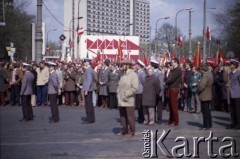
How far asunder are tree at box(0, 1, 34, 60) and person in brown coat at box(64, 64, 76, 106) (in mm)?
26741

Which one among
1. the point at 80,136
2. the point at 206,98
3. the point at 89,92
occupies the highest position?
the point at 89,92

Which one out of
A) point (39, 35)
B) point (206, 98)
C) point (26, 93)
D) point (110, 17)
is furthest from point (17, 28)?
point (206, 98)

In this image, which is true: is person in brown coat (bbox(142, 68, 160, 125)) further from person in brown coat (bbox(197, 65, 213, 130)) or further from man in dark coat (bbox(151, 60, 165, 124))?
person in brown coat (bbox(197, 65, 213, 130))

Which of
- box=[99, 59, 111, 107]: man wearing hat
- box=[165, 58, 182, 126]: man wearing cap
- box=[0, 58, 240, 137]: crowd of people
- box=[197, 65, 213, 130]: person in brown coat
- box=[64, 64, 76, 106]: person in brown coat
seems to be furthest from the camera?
box=[64, 64, 76, 106]: person in brown coat

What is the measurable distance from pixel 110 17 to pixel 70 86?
114 feet

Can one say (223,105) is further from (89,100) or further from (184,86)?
(89,100)

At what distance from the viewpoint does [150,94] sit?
1570cm

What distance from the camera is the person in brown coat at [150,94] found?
15.6 m

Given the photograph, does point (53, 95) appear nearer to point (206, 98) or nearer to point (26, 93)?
point (26, 93)

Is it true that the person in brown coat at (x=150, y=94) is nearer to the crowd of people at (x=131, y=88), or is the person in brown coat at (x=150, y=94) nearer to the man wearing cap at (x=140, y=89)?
the crowd of people at (x=131, y=88)

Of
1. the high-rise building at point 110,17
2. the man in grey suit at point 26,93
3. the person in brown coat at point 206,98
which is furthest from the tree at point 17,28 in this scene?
the person in brown coat at point 206,98

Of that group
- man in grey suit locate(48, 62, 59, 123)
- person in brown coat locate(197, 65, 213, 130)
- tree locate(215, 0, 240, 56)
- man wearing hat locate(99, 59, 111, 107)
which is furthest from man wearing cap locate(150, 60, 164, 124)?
tree locate(215, 0, 240, 56)

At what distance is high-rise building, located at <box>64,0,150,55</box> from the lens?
5234cm

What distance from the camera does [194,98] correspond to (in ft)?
66.0
